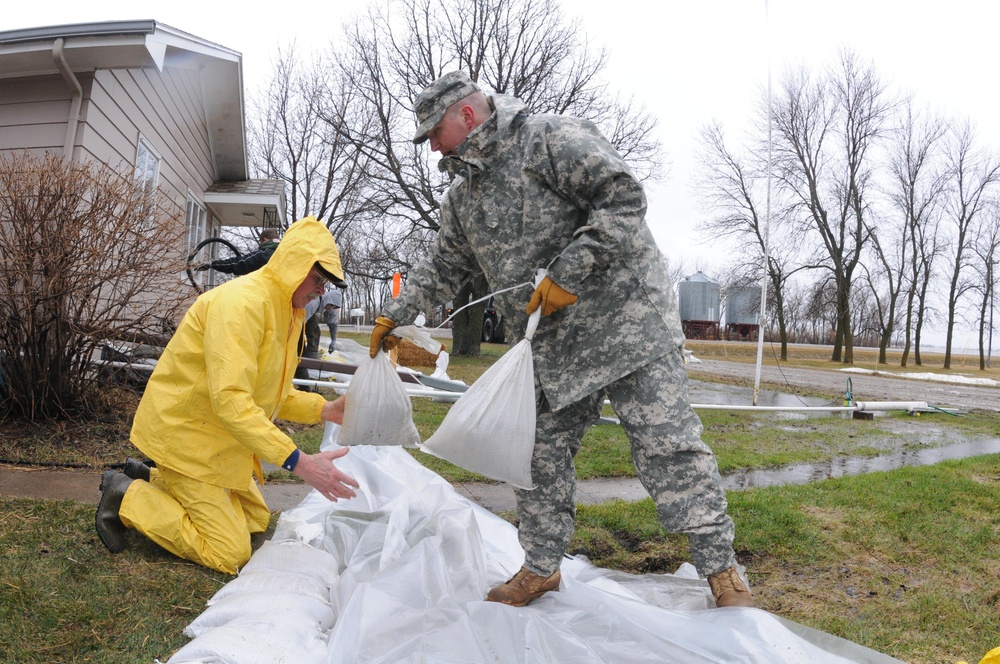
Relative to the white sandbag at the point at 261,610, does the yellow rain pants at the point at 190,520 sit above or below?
above

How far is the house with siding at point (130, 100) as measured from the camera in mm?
5965

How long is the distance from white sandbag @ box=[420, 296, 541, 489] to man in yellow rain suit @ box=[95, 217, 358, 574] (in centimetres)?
60

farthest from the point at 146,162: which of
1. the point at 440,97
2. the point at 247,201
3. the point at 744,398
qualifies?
the point at 744,398

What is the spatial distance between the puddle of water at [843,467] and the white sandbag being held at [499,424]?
2809mm

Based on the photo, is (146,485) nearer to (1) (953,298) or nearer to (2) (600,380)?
(2) (600,380)

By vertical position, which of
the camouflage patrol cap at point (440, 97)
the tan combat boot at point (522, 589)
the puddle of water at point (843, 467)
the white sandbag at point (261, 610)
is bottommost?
the puddle of water at point (843, 467)

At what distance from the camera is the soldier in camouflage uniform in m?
2.25

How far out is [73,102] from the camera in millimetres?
6301

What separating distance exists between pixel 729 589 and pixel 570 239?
1.29m

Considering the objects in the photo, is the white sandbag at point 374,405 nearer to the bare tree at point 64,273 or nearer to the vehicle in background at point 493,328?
the bare tree at point 64,273

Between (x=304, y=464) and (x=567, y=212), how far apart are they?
4.20 ft

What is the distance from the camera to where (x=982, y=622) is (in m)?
2.34

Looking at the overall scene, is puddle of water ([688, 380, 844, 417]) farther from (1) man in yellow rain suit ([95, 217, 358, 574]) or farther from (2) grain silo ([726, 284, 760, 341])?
(2) grain silo ([726, 284, 760, 341])

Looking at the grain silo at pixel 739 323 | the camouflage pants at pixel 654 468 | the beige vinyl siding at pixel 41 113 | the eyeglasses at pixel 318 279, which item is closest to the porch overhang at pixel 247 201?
the beige vinyl siding at pixel 41 113
